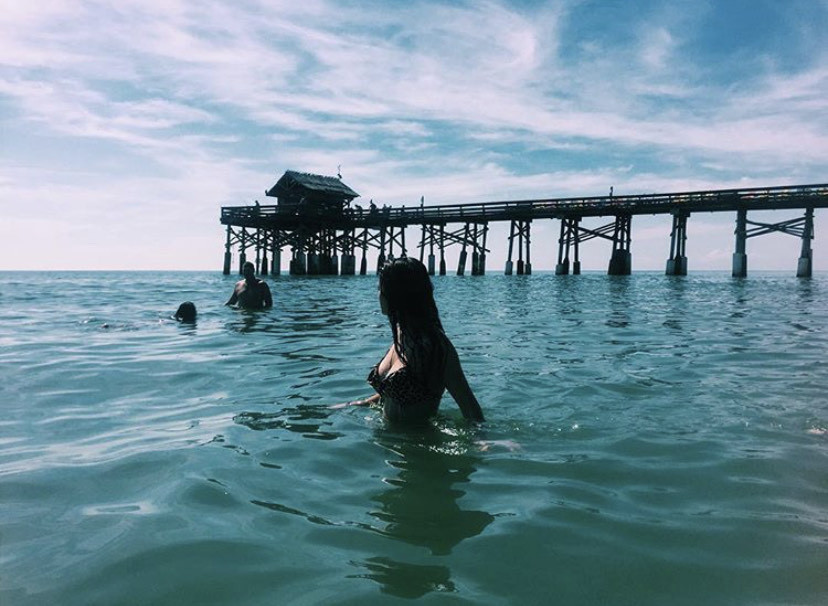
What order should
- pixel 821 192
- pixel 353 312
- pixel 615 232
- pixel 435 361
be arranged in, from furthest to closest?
pixel 615 232 → pixel 821 192 → pixel 353 312 → pixel 435 361

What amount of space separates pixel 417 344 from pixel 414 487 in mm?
901

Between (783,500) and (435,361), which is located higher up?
(435,361)

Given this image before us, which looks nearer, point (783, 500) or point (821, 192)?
point (783, 500)

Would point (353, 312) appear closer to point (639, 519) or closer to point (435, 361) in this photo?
point (435, 361)

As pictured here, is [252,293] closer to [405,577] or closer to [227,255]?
[405,577]

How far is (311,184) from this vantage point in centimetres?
3972

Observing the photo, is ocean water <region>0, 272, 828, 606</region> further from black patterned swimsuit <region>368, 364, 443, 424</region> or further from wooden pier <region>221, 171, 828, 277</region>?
wooden pier <region>221, 171, 828, 277</region>

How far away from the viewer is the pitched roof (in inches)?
1560

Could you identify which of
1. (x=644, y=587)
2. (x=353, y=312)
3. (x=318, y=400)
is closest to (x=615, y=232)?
(x=353, y=312)

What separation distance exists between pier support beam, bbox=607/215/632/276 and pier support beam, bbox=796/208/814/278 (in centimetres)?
880

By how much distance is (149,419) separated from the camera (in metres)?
4.24

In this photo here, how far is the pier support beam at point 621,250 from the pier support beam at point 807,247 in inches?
347

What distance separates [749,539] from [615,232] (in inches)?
1336

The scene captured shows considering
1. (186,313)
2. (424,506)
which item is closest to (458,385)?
(424,506)
